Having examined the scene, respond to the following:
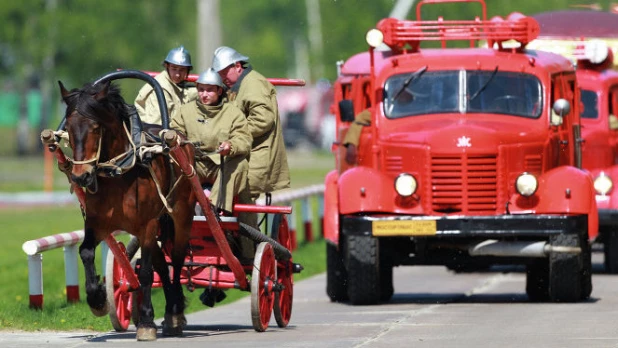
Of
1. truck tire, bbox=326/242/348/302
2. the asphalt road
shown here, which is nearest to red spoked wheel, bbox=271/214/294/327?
the asphalt road

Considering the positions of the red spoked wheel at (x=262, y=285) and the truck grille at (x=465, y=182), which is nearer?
the red spoked wheel at (x=262, y=285)

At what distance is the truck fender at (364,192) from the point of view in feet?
55.7

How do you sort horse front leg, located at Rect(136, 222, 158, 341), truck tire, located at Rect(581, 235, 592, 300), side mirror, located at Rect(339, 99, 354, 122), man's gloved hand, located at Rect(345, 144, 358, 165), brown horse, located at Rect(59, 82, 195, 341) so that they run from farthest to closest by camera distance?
man's gloved hand, located at Rect(345, 144, 358, 165), side mirror, located at Rect(339, 99, 354, 122), truck tire, located at Rect(581, 235, 592, 300), horse front leg, located at Rect(136, 222, 158, 341), brown horse, located at Rect(59, 82, 195, 341)

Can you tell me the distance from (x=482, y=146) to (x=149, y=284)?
194 inches

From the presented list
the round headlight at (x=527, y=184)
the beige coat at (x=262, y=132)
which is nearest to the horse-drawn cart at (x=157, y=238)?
the beige coat at (x=262, y=132)

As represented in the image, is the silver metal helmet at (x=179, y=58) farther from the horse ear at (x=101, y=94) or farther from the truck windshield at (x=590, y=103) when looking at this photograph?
the truck windshield at (x=590, y=103)

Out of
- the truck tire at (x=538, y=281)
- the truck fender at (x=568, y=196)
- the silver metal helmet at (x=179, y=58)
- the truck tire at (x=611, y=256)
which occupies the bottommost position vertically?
the truck tire at (x=611, y=256)

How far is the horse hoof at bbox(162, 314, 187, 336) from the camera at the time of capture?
44.9 ft

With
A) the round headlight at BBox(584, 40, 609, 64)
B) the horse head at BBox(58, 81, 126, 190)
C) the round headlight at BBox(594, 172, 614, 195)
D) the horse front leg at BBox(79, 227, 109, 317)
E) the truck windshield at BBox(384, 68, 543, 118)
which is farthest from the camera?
the round headlight at BBox(584, 40, 609, 64)

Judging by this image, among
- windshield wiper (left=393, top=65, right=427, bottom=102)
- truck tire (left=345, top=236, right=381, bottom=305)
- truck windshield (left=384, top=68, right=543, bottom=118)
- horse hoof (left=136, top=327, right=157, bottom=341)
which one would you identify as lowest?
truck tire (left=345, top=236, right=381, bottom=305)

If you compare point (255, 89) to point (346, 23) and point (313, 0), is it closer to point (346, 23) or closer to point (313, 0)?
point (346, 23)

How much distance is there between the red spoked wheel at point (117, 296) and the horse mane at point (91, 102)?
134 cm

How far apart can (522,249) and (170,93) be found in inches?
161

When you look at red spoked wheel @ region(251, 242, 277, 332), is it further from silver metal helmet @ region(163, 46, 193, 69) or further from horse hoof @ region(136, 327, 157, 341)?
silver metal helmet @ region(163, 46, 193, 69)
